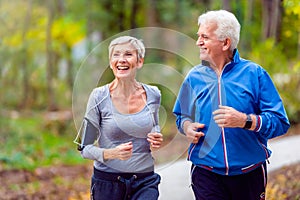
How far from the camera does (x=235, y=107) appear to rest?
3.52m

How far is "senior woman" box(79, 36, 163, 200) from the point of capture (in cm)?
347

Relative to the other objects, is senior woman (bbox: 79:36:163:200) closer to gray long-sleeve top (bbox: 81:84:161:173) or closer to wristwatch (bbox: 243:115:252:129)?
gray long-sleeve top (bbox: 81:84:161:173)

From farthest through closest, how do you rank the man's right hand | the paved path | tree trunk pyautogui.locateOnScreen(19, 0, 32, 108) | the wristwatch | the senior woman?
tree trunk pyautogui.locateOnScreen(19, 0, 32, 108), the paved path, the man's right hand, the senior woman, the wristwatch

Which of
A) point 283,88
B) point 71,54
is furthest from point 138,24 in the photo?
point 283,88

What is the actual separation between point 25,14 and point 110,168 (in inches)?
548

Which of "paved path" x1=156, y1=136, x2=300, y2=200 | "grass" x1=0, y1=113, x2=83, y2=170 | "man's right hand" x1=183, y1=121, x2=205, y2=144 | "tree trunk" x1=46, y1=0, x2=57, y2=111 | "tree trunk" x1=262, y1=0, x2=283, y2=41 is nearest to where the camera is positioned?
"man's right hand" x1=183, y1=121, x2=205, y2=144

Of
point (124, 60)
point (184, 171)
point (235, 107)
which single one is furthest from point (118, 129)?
point (184, 171)

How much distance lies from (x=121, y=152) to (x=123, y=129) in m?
0.15

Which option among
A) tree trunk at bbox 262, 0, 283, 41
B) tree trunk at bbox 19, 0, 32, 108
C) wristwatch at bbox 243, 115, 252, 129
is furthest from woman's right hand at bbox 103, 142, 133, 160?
tree trunk at bbox 19, 0, 32, 108

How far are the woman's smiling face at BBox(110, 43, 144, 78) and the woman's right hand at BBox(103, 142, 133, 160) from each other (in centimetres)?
40

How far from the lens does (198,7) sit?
58.0 feet

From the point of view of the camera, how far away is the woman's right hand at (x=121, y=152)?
11.2 feet

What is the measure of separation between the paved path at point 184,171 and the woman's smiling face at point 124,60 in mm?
1767

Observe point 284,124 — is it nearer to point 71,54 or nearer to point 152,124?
point 152,124
